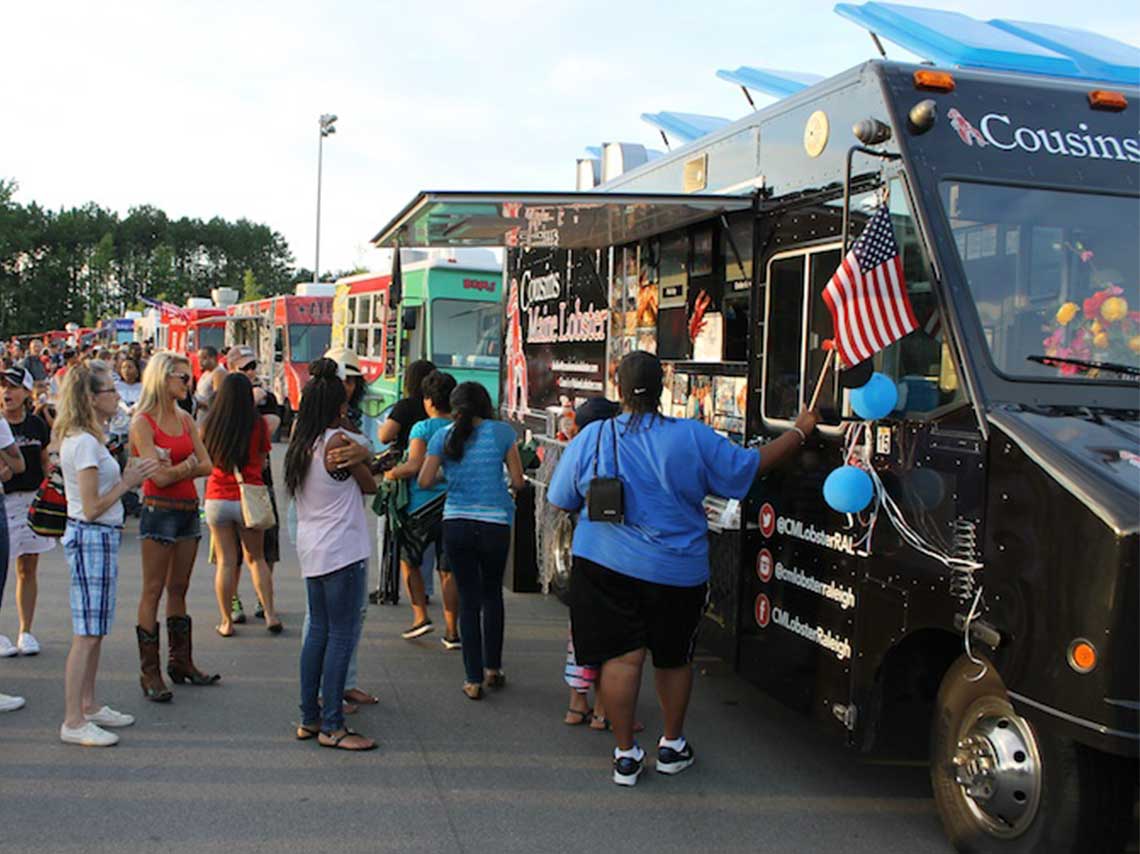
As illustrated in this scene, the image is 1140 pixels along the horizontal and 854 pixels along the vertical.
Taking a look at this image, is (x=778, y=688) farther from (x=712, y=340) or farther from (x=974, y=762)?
(x=712, y=340)

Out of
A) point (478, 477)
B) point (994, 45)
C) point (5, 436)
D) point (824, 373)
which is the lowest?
point (478, 477)

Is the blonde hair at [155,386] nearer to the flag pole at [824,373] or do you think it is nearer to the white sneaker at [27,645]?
the white sneaker at [27,645]

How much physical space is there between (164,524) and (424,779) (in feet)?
6.09

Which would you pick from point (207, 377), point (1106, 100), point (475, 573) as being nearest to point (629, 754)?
point (475, 573)

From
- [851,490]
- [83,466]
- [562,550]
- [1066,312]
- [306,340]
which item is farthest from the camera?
[306,340]

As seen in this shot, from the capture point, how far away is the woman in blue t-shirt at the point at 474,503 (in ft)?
19.2

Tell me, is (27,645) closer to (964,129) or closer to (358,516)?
(358,516)

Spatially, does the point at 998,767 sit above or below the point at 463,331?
below

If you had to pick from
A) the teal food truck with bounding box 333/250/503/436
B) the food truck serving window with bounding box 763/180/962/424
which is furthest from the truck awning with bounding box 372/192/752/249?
the teal food truck with bounding box 333/250/503/436

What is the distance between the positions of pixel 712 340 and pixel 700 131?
1.69m

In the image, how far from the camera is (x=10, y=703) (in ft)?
18.0

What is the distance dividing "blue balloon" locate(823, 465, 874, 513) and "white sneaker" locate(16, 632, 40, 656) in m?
4.71

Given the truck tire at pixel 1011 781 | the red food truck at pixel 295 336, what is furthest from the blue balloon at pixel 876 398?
the red food truck at pixel 295 336

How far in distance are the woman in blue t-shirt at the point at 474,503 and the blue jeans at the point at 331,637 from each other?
2.60ft
